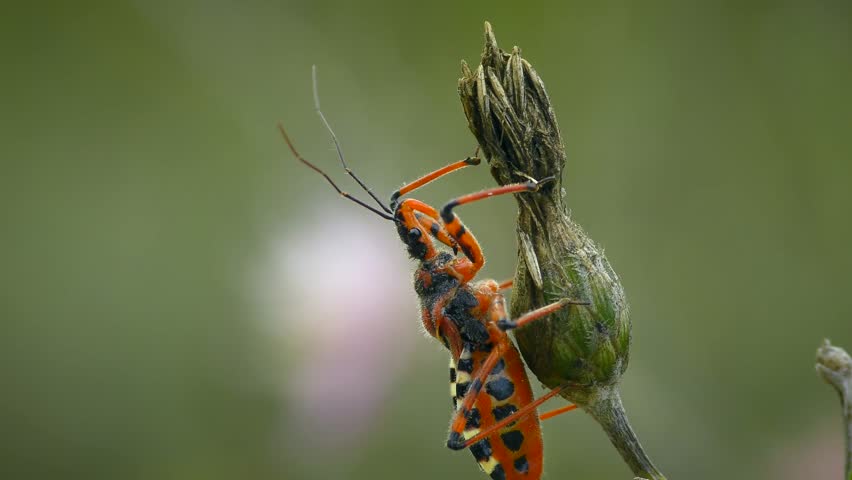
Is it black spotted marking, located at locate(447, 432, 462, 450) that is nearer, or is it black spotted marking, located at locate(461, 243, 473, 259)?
black spotted marking, located at locate(447, 432, 462, 450)

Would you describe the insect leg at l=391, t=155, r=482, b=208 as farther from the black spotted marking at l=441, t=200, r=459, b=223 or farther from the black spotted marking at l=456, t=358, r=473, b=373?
the black spotted marking at l=456, t=358, r=473, b=373

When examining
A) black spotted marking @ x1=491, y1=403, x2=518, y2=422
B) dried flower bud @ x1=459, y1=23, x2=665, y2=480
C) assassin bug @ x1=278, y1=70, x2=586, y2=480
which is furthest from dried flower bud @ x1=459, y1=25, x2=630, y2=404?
black spotted marking @ x1=491, y1=403, x2=518, y2=422

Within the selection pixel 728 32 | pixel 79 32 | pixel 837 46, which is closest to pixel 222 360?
pixel 79 32

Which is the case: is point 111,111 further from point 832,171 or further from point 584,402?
point 832,171

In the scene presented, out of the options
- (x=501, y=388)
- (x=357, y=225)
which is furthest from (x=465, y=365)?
(x=357, y=225)

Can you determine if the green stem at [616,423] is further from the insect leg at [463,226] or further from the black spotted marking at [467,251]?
the black spotted marking at [467,251]

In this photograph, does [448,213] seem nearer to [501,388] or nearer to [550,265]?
[550,265]

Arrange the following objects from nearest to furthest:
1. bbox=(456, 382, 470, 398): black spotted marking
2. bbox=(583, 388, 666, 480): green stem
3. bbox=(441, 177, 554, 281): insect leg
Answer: bbox=(583, 388, 666, 480): green stem → bbox=(441, 177, 554, 281): insect leg → bbox=(456, 382, 470, 398): black spotted marking
